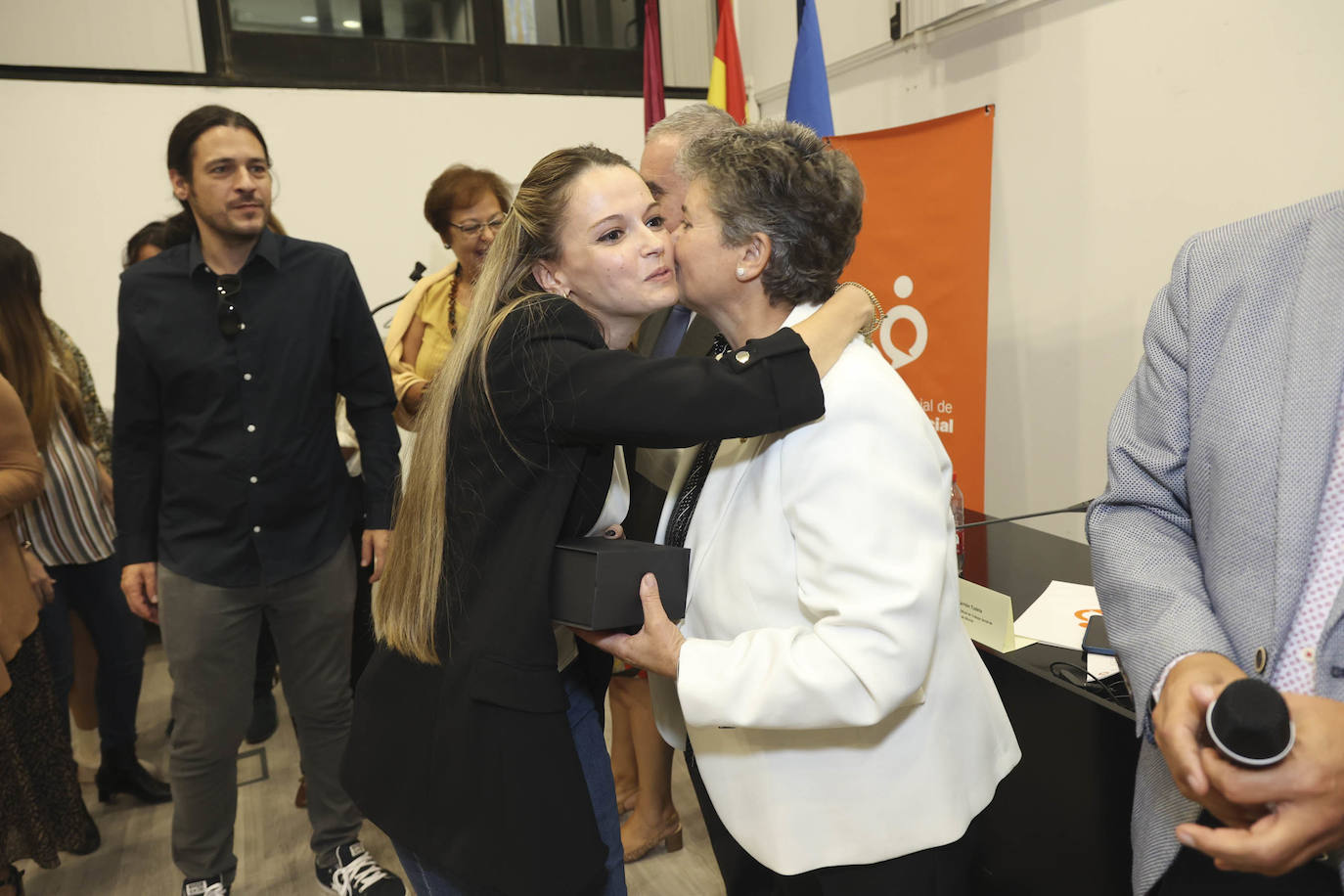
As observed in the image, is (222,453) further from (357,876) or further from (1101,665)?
(1101,665)

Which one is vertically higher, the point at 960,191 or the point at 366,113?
the point at 366,113

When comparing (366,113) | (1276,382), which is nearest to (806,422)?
(1276,382)

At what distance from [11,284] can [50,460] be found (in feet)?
1.99

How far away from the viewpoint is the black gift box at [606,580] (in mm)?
1127

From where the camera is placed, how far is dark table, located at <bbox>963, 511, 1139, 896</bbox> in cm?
152

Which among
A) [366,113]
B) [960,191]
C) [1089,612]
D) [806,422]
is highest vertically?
[366,113]

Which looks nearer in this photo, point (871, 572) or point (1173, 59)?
point (871, 572)

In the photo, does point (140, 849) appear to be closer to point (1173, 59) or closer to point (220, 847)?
point (220, 847)

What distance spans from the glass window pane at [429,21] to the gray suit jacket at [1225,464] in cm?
436

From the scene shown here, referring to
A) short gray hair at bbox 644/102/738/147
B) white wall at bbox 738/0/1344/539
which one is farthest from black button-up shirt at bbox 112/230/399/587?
white wall at bbox 738/0/1344/539

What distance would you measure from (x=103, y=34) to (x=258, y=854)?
346 cm

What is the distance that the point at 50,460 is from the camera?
278 centimetres

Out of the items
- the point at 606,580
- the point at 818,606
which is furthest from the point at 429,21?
the point at 818,606

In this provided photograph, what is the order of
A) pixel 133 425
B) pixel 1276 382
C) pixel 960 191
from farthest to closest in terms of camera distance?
pixel 960 191 < pixel 133 425 < pixel 1276 382
